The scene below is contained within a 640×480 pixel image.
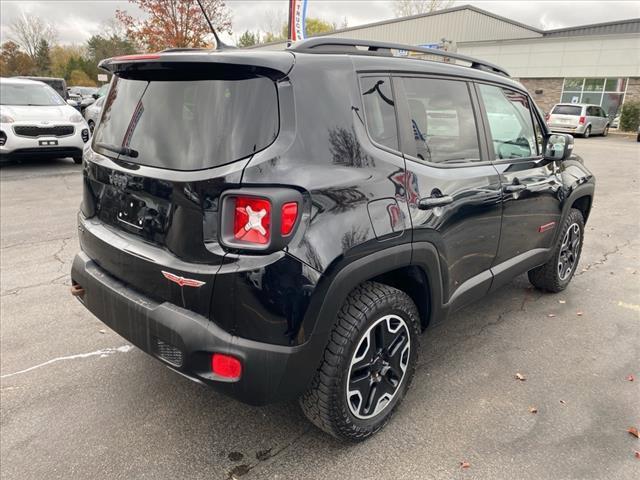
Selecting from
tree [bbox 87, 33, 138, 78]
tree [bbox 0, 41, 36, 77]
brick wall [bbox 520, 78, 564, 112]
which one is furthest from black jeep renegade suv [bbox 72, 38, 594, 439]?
tree [bbox 0, 41, 36, 77]

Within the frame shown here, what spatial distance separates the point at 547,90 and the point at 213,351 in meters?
32.5

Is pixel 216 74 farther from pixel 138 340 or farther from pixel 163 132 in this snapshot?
pixel 138 340

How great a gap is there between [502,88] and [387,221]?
175 cm

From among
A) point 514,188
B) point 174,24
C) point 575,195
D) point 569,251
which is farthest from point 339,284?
point 174,24

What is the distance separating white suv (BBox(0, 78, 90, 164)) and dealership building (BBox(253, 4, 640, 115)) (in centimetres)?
1573

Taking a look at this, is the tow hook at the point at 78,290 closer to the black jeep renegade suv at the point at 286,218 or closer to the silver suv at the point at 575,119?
the black jeep renegade suv at the point at 286,218

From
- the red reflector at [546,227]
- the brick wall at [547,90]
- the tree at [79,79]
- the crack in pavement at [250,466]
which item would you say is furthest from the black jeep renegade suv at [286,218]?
the tree at [79,79]

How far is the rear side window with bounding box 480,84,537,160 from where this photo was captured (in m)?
3.14

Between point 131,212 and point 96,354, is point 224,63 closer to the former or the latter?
point 131,212

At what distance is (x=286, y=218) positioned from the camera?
1870 mm

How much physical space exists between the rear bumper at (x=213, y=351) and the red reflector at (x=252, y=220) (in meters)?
0.39

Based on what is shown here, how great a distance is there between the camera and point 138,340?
2.19 metres

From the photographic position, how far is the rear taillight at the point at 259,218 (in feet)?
6.06

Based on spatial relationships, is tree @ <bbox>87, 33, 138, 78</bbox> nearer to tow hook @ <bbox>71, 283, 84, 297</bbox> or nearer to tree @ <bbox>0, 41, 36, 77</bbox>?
tree @ <bbox>0, 41, 36, 77</bbox>
